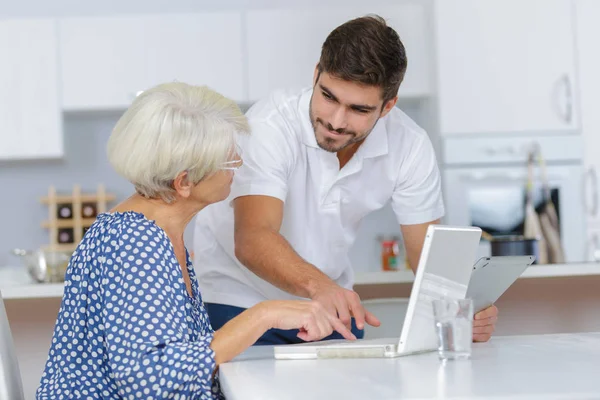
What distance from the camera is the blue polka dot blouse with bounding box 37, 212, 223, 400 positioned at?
1224 millimetres

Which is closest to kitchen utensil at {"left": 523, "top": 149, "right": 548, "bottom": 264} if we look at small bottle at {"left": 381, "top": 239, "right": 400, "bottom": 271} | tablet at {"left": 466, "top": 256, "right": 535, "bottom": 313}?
small bottle at {"left": 381, "top": 239, "right": 400, "bottom": 271}

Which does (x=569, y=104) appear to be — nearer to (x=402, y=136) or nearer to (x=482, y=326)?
(x=402, y=136)

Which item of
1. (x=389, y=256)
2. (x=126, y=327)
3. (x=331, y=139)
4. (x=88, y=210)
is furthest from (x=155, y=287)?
(x=88, y=210)

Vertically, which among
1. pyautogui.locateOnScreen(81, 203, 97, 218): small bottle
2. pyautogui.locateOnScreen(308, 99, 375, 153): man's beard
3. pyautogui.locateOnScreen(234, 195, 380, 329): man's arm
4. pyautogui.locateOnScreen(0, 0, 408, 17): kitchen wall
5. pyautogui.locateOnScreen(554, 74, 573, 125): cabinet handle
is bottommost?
pyautogui.locateOnScreen(234, 195, 380, 329): man's arm

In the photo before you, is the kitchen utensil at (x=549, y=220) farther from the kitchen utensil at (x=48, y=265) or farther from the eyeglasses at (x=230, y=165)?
the eyeglasses at (x=230, y=165)

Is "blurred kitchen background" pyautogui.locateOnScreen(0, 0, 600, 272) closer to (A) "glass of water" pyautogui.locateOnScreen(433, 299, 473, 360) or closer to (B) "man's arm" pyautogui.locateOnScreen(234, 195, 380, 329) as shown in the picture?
Answer: (B) "man's arm" pyautogui.locateOnScreen(234, 195, 380, 329)

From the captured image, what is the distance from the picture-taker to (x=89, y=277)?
4.36 ft

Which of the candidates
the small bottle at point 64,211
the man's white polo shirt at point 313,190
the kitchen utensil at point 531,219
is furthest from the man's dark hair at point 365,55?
the small bottle at point 64,211

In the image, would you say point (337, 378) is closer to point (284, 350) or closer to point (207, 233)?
point (284, 350)

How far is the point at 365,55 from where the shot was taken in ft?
5.82

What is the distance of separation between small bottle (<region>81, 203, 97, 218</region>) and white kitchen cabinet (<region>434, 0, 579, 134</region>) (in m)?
1.63

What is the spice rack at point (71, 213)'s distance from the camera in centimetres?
397

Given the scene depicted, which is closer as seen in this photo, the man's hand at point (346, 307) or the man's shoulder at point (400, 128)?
the man's hand at point (346, 307)

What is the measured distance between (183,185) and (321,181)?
1.99 ft
